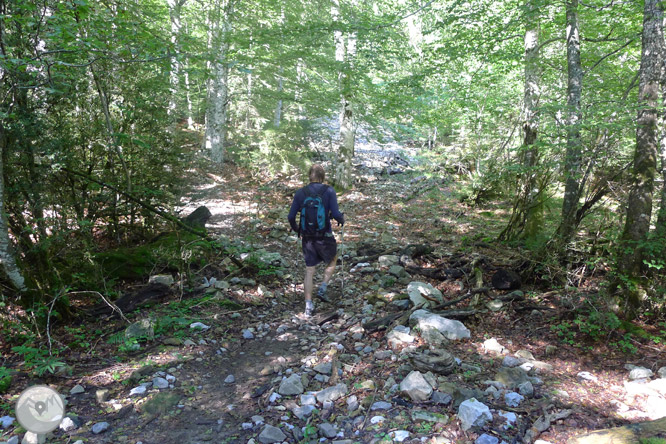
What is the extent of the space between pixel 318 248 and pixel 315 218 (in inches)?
21.6

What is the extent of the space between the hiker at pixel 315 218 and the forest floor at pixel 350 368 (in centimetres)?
87

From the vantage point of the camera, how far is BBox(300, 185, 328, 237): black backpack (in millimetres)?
5406

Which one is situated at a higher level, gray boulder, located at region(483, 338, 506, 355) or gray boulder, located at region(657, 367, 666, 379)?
gray boulder, located at region(657, 367, 666, 379)

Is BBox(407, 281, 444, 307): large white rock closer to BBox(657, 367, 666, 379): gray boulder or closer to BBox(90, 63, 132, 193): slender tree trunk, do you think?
BBox(657, 367, 666, 379): gray boulder

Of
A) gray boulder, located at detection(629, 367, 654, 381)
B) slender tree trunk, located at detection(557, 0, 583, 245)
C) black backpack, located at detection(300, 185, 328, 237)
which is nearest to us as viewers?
gray boulder, located at detection(629, 367, 654, 381)

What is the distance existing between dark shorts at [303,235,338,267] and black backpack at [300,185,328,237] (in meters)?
0.14

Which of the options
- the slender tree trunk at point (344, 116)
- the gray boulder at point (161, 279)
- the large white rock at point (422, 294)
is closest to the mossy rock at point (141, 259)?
the gray boulder at point (161, 279)

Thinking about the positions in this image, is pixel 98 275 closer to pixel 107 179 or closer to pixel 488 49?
pixel 107 179

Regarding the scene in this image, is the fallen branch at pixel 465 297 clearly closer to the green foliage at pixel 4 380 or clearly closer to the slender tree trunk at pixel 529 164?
the slender tree trunk at pixel 529 164

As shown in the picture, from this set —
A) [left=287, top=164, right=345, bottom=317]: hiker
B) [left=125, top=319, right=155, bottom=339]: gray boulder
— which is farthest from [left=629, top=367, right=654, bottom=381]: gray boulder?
[left=125, top=319, right=155, bottom=339]: gray boulder

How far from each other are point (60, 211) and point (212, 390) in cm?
356

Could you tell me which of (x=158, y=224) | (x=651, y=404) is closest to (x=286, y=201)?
(x=158, y=224)

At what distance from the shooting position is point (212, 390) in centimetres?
358

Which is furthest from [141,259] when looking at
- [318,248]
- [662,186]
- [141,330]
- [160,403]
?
[662,186]
